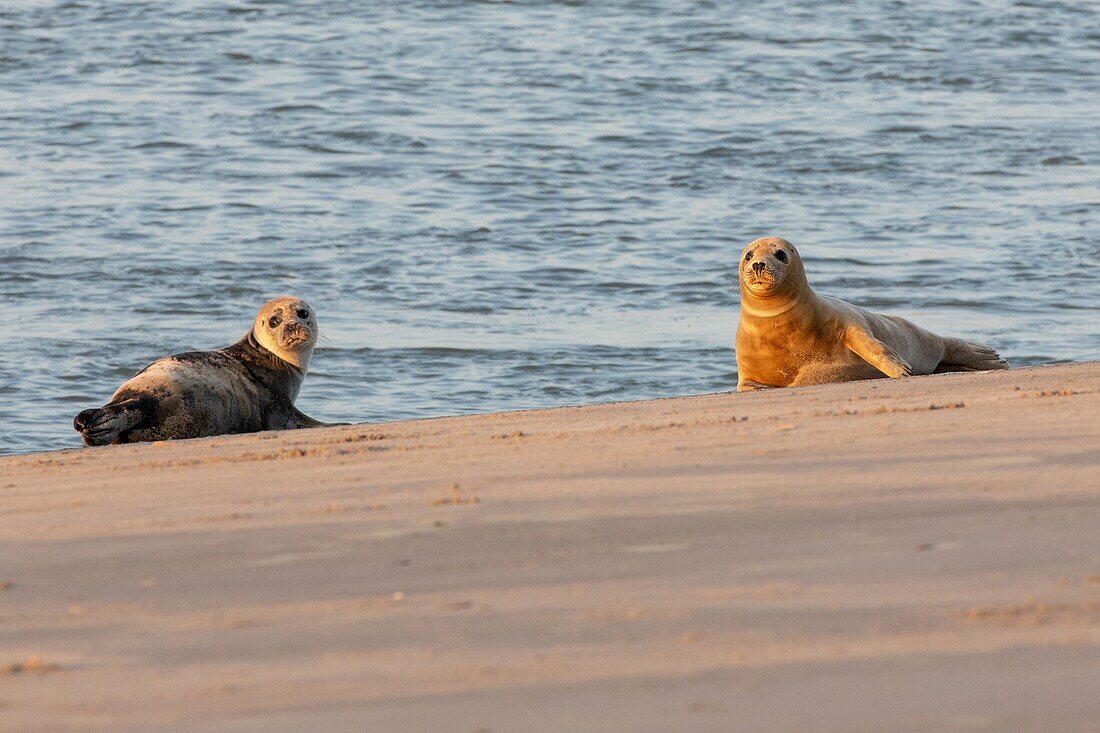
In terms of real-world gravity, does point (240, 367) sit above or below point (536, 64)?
above

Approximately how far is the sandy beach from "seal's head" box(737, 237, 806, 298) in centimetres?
379

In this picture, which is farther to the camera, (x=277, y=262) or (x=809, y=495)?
(x=277, y=262)

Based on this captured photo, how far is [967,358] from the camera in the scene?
9055 mm

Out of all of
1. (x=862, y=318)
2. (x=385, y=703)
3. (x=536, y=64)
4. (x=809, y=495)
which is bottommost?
(x=536, y=64)

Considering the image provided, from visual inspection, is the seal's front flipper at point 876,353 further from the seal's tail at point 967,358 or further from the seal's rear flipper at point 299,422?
the seal's rear flipper at point 299,422

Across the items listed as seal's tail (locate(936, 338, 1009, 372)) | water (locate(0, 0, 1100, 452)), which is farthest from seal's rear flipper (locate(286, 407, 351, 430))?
seal's tail (locate(936, 338, 1009, 372))

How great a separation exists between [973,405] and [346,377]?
5.05 metres

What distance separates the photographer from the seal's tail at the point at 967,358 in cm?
900

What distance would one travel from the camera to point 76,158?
16172mm

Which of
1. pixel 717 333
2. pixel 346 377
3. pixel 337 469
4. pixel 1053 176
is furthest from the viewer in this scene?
pixel 1053 176

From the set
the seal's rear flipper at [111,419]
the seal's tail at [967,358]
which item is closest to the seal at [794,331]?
the seal's tail at [967,358]

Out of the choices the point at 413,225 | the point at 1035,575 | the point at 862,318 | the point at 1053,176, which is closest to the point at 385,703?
the point at 1035,575

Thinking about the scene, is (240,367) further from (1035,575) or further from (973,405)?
(1035,575)

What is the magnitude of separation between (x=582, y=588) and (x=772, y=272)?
568 centimetres
